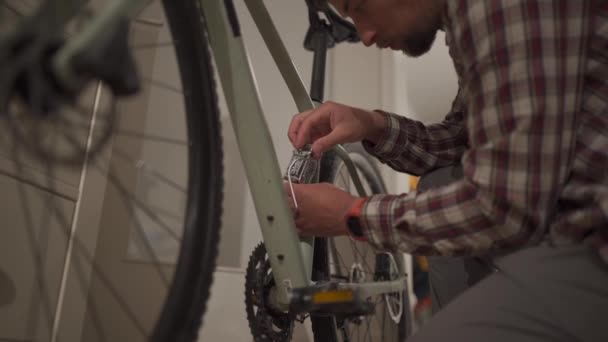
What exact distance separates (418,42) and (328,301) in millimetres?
400

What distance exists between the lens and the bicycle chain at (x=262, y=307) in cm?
66

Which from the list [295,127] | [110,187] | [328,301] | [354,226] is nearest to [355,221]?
[354,226]

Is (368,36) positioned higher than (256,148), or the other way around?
(368,36)

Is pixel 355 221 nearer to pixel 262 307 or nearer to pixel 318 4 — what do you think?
pixel 262 307

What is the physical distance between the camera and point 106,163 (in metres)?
0.55

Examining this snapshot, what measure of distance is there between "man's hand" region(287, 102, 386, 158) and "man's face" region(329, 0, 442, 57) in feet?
0.38

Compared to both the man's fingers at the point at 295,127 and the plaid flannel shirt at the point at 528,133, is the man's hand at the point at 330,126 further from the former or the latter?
the plaid flannel shirt at the point at 528,133

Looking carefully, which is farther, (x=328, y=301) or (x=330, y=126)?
(x=330, y=126)

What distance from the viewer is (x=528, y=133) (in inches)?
17.0

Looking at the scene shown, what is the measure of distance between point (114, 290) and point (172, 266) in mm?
163

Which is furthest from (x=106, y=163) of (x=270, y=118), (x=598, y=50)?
(x=270, y=118)

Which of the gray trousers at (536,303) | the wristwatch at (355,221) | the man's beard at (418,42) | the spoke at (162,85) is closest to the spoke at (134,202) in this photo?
the spoke at (162,85)

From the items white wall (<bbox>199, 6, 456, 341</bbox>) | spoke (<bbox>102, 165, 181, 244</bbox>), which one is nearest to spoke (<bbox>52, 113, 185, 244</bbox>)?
spoke (<bbox>102, 165, 181, 244</bbox>)

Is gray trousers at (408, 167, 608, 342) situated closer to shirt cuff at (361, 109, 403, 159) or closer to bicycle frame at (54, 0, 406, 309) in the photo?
bicycle frame at (54, 0, 406, 309)
